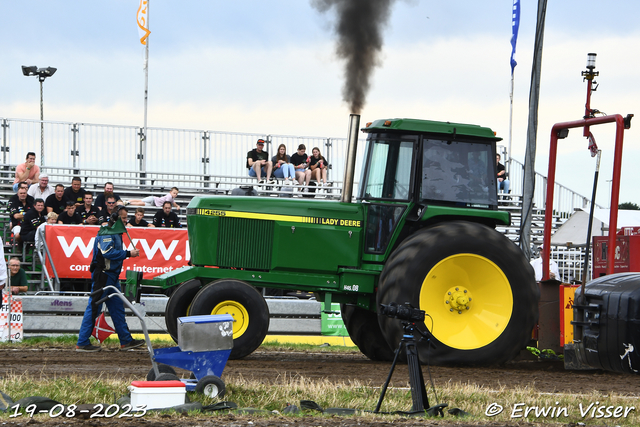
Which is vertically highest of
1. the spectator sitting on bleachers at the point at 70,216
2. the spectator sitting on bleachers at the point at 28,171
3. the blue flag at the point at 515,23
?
the blue flag at the point at 515,23

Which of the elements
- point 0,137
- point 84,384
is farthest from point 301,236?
point 0,137

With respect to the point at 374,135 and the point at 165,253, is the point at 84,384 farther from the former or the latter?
the point at 165,253

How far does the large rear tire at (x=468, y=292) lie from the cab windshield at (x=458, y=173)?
0.38 metres

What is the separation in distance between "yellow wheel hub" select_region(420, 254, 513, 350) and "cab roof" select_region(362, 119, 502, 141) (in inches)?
58.0

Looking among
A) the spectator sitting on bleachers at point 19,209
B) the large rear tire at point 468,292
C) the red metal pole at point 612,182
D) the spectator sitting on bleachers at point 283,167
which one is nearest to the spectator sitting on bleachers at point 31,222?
the spectator sitting on bleachers at point 19,209

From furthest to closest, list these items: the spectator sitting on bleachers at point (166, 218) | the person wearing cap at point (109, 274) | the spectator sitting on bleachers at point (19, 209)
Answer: the spectator sitting on bleachers at point (166, 218), the spectator sitting on bleachers at point (19, 209), the person wearing cap at point (109, 274)

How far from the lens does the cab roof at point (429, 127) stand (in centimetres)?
983

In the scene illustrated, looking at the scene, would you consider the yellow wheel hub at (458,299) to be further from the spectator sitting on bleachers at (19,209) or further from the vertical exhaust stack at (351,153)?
the spectator sitting on bleachers at (19,209)

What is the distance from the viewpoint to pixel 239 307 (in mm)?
9906

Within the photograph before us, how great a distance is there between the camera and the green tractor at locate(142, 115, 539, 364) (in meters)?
9.41

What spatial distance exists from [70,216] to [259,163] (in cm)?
553

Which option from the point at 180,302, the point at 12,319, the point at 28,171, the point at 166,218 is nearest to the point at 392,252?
the point at 180,302

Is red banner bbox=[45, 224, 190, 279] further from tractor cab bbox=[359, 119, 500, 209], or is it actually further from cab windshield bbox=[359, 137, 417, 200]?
tractor cab bbox=[359, 119, 500, 209]
